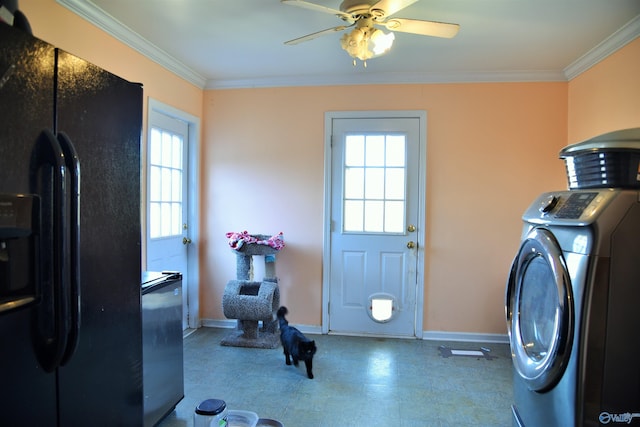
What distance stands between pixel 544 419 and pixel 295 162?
2785mm

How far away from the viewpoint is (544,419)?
158 cm

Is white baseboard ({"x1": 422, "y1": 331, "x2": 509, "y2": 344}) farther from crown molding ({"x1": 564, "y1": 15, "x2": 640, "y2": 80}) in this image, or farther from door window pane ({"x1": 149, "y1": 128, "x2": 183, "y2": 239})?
door window pane ({"x1": 149, "y1": 128, "x2": 183, "y2": 239})

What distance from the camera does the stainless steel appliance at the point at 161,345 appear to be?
79.6 inches

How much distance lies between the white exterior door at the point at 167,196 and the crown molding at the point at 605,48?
337 centimetres

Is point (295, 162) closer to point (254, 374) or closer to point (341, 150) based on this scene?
point (341, 150)

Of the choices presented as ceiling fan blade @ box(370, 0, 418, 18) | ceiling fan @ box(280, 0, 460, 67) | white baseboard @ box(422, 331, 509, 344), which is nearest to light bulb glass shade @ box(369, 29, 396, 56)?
ceiling fan @ box(280, 0, 460, 67)

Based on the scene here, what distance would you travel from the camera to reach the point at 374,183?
12.0 feet

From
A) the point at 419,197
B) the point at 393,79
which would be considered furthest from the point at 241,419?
the point at 393,79

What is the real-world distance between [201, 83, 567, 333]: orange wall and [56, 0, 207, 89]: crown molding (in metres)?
0.49

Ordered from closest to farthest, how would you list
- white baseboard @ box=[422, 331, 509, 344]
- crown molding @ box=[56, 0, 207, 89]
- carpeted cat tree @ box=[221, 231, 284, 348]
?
crown molding @ box=[56, 0, 207, 89] < carpeted cat tree @ box=[221, 231, 284, 348] < white baseboard @ box=[422, 331, 509, 344]

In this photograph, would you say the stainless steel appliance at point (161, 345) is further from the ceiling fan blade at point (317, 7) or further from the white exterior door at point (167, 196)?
the ceiling fan blade at point (317, 7)

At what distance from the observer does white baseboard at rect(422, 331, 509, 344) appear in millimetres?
3535

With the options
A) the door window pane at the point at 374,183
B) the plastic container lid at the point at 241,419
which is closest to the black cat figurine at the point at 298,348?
the plastic container lid at the point at 241,419

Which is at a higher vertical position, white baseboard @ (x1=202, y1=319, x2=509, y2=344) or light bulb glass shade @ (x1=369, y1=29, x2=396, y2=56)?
light bulb glass shade @ (x1=369, y1=29, x2=396, y2=56)
